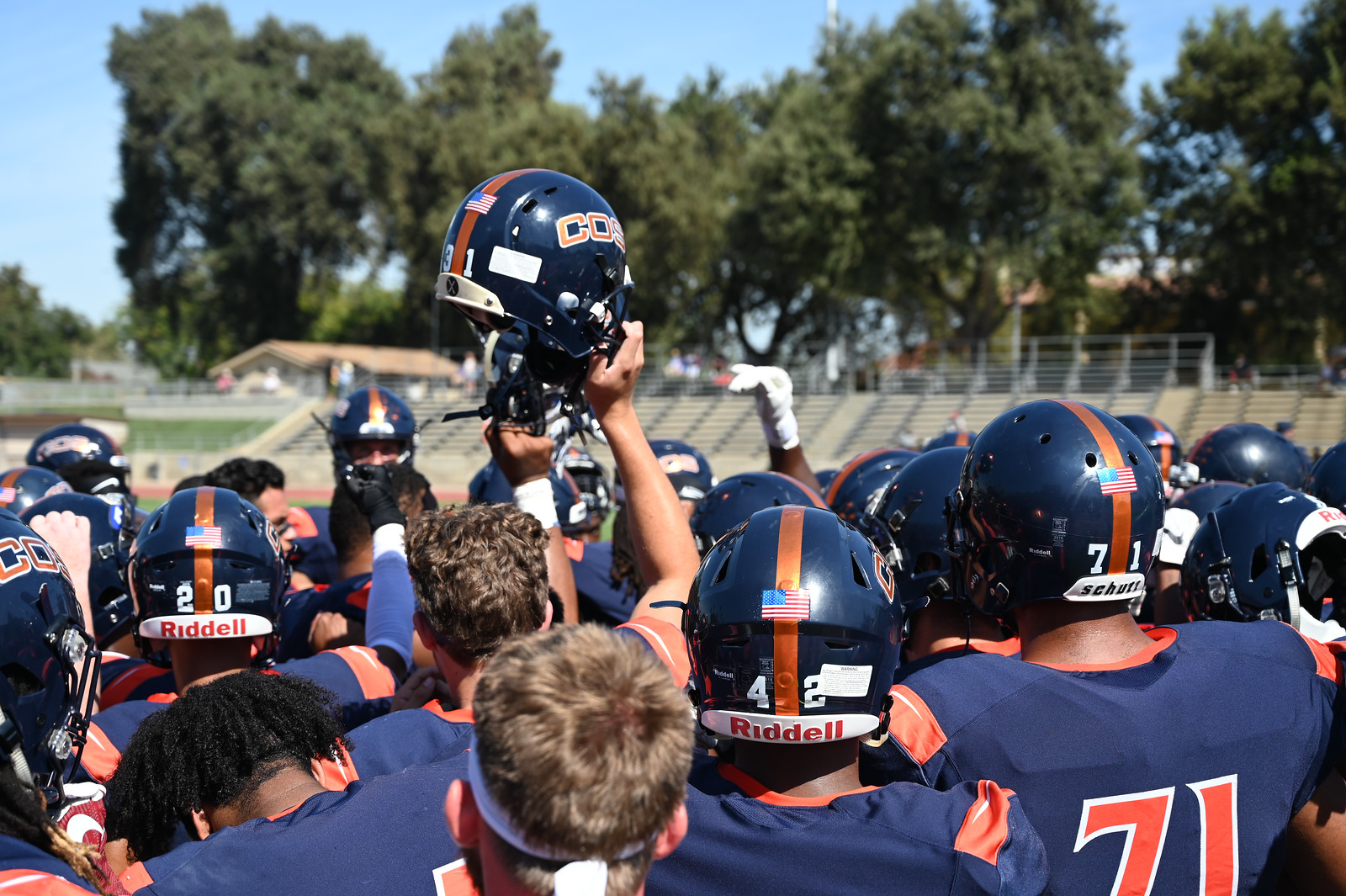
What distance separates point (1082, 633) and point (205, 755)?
86.8 inches

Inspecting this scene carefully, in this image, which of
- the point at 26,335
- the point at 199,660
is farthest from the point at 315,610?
the point at 26,335

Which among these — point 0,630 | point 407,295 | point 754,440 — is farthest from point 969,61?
point 0,630

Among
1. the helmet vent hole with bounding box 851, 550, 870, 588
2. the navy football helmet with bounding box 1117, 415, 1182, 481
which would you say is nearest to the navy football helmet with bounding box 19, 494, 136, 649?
the helmet vent hole with bounding box 851, 550, 870, 588

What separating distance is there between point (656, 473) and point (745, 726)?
3.08ft

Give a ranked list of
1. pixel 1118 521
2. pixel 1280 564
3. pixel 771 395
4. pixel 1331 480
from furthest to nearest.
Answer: pixel 771 395 → pixel 1331 480 → pixel 1280 564 → pixel 1118 521

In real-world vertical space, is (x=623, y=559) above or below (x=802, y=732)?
below

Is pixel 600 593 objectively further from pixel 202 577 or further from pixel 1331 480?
pixel 1331 480

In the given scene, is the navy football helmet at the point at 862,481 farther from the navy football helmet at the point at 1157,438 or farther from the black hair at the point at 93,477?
the black hair at the point at 93,477

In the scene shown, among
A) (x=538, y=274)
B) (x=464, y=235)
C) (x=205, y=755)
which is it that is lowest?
(x=205, y=755)

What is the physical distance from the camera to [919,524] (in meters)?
3.77

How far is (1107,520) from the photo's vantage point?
2.81 meters

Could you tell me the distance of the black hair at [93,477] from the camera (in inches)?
267

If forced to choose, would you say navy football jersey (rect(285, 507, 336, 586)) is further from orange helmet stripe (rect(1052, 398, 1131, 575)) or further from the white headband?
the white headband

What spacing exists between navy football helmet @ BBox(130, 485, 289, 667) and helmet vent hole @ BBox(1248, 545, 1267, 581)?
10.9 feet
